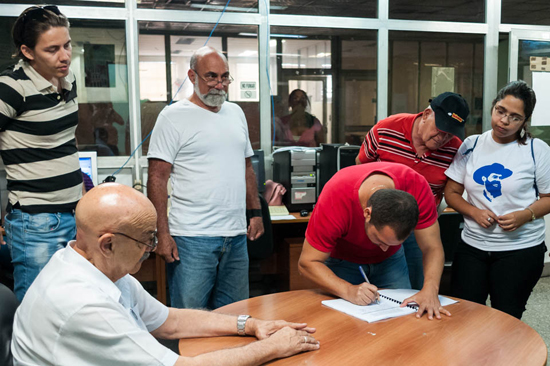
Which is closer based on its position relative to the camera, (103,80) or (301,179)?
(301,179)

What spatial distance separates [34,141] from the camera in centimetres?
172

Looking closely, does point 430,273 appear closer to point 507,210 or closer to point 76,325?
point 507,210

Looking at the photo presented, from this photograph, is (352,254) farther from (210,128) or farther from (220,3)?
(220,3)

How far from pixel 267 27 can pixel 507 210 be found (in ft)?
8.54

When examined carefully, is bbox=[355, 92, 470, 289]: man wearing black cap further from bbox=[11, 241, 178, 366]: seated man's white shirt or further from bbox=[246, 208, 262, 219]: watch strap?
bbox=[11, 241, 178, 366]: seated man's white shirt

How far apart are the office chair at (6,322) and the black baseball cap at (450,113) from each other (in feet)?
5.53

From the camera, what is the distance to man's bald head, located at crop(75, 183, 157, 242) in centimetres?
111

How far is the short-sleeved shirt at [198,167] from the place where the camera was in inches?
83.0

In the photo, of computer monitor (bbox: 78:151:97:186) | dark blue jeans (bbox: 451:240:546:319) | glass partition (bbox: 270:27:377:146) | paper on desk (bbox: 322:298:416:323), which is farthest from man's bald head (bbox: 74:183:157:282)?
glass partition (bbox: 270:27:377:146)

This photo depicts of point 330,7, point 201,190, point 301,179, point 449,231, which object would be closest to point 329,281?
point 201,190

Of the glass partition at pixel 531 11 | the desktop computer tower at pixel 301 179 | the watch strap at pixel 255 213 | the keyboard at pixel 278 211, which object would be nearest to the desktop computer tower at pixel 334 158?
the desktop computer tower at pixel 301 179

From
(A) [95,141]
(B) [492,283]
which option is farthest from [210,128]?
(A) [95,141]

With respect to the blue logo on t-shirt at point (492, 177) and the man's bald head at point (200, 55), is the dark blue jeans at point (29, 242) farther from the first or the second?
the blue logo on t-shirt at point (492, 177)

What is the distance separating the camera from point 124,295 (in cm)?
131
